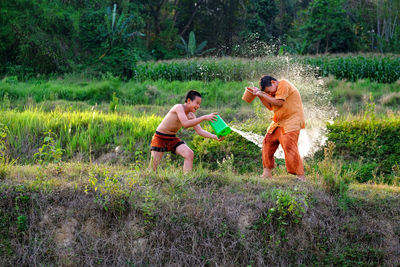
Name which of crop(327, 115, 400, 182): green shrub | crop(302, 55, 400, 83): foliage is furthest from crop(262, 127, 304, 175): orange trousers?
crop(302, 55, 400, 83): foliage

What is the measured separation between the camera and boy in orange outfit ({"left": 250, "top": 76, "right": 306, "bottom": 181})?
5996 millimetres

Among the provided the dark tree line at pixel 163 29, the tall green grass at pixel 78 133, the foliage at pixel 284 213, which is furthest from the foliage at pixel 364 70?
Answer: the foliage at pixel 284 213

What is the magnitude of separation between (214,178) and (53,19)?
62.9ft

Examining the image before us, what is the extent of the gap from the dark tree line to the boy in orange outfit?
38.1ft

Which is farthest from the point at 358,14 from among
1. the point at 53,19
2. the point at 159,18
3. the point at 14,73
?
the point at 14,73

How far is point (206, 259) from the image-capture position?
503cm

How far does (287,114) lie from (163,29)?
28.3 meters

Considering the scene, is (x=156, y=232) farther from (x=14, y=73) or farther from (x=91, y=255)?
(x=14, y=73)

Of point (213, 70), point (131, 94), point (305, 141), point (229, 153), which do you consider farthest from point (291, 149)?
point (213, 70)

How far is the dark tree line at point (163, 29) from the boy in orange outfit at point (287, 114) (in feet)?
38.1

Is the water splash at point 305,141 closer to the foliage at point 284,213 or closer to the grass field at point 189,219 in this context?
the grass field at point 189,219

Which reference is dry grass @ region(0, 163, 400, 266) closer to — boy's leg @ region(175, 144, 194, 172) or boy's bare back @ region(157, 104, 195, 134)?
boy's leg @ region(175, 144, 194, 172)

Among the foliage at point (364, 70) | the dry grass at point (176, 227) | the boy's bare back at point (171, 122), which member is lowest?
the dry grass at point (176, 227)

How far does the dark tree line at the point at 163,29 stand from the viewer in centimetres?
2158
